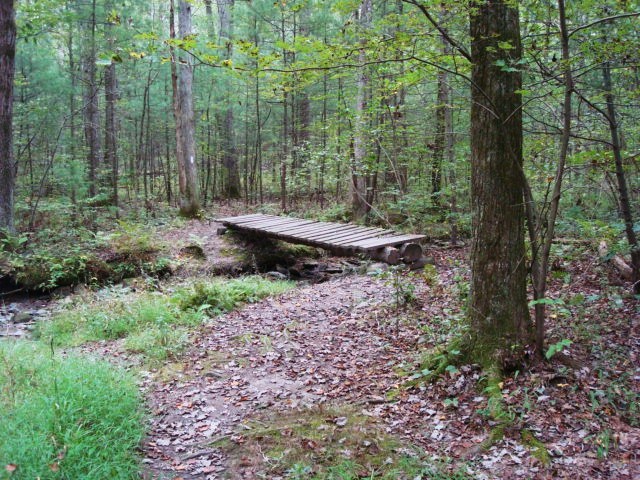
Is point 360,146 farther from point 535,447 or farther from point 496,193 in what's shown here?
point 535,447

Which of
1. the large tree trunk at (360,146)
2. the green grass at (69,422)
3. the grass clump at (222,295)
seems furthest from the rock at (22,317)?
the large tree trunk at (360,146)

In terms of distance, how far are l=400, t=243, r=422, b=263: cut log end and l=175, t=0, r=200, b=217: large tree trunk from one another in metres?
9.03

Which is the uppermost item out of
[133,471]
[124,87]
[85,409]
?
[124,87]

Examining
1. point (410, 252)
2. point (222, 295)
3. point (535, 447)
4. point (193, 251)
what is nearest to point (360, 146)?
point (410, 252)

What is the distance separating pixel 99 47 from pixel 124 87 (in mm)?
3945

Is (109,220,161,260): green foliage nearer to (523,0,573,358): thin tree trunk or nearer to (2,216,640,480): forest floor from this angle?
(2,216,640,480): forest floor

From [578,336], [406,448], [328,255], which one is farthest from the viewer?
[328,255]

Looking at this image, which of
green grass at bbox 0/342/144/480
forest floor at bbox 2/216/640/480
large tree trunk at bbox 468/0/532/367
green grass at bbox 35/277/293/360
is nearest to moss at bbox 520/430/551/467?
forest floor at bbox 2/216/640/480

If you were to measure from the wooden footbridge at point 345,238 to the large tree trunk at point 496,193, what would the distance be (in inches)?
152

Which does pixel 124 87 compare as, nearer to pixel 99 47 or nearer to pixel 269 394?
pixel 99 47

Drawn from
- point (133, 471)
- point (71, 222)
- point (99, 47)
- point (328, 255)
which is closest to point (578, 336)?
point (133, 471)

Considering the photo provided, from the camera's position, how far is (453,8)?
3.65m

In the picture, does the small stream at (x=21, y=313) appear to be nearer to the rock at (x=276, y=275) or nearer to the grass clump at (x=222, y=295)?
the grass clump at (x=222, y=295)

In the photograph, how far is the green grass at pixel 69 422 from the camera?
2967mm
